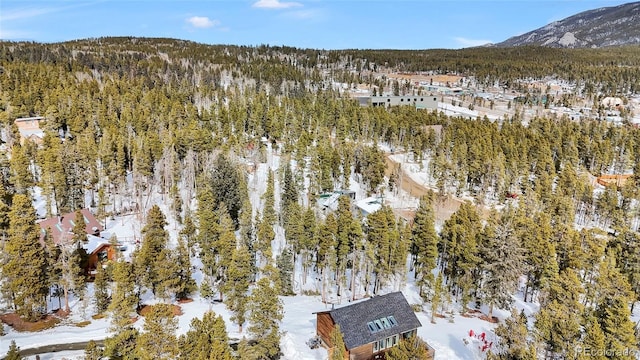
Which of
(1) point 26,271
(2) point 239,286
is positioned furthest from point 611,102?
(1) point 26,271

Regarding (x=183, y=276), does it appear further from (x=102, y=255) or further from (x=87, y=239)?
(x=87, y=239)

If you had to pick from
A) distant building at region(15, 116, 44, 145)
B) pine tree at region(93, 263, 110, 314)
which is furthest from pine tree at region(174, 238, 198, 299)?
distant building at region(15, 116, 44, 145)

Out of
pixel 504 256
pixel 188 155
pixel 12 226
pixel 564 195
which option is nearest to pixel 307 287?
pixel 504 256

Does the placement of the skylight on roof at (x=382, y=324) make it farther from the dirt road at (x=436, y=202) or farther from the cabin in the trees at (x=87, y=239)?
the dirt road at (x=436, y=202)

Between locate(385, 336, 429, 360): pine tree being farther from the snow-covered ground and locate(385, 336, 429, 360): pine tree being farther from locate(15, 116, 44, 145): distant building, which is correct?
locate(15, 116, 44, 145): distant building

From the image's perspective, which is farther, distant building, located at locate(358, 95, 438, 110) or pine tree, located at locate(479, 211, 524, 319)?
distant building, located at locate(358, 95, 438, 110)
